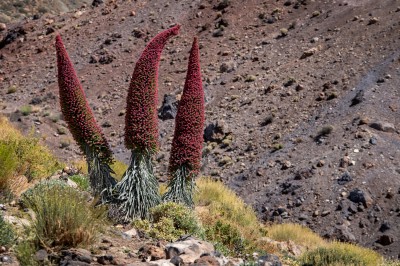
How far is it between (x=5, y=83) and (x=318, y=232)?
64.0ft

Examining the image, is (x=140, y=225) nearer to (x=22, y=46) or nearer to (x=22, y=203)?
(x=22, y=203)

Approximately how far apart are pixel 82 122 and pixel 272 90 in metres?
13.6

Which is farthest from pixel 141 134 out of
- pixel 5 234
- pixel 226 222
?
pixel 5 234

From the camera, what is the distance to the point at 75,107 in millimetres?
7383

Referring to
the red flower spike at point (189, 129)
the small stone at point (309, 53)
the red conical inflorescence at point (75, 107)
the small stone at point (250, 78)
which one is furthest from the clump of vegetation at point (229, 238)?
the small stone at point (309, 53)

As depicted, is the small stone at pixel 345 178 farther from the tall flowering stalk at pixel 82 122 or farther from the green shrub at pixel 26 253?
the green shrub at pixel 26 253

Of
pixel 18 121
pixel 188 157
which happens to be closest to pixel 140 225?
pixel 188 157

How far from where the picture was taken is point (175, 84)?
75.8ft

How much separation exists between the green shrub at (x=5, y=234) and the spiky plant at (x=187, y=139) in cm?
304

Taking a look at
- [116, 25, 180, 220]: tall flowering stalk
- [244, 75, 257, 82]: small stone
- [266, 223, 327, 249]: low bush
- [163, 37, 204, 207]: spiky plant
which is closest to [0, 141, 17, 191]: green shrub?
[116, 25, 180, 220]: tall flowering stalk

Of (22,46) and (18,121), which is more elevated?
(22,46)

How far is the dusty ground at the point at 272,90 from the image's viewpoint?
563 inches

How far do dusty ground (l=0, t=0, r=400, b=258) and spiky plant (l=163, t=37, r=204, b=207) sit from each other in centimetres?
630

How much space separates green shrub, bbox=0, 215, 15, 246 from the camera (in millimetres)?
5059
